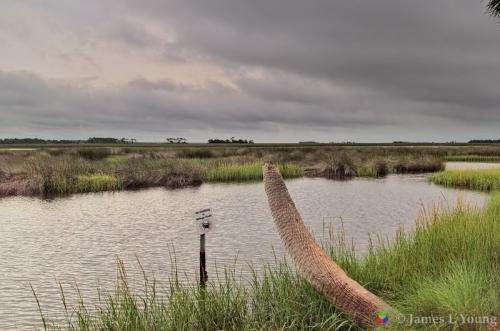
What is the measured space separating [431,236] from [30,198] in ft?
78.5

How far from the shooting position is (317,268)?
6051 millimetres

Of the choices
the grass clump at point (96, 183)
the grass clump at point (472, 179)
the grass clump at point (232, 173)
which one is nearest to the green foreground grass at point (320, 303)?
the grass clump at point (472, 179)

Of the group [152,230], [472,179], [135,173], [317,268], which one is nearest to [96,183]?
[135,173]

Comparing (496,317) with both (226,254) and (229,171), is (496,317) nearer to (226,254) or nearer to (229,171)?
(226,254)

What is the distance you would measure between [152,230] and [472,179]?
893 inches

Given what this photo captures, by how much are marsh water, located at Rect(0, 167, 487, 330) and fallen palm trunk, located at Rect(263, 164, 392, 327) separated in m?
3.05

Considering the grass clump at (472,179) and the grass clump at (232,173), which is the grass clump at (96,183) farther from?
the grass clump at (472,179)

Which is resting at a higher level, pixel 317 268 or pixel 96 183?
pixel 317 268

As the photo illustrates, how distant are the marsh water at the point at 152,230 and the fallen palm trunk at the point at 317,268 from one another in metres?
3.05

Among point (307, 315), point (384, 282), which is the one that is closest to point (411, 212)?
point (384, 282)

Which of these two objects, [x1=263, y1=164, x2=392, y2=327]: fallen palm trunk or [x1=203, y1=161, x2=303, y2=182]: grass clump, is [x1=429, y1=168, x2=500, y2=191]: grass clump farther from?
[x1=263, y1=164, x2=392, y2=327]: fallen palm trunk

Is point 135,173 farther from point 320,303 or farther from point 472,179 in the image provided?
point 320,303

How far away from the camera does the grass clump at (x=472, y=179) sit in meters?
28.4

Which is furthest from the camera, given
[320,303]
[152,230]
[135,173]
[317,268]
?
[135,173]
